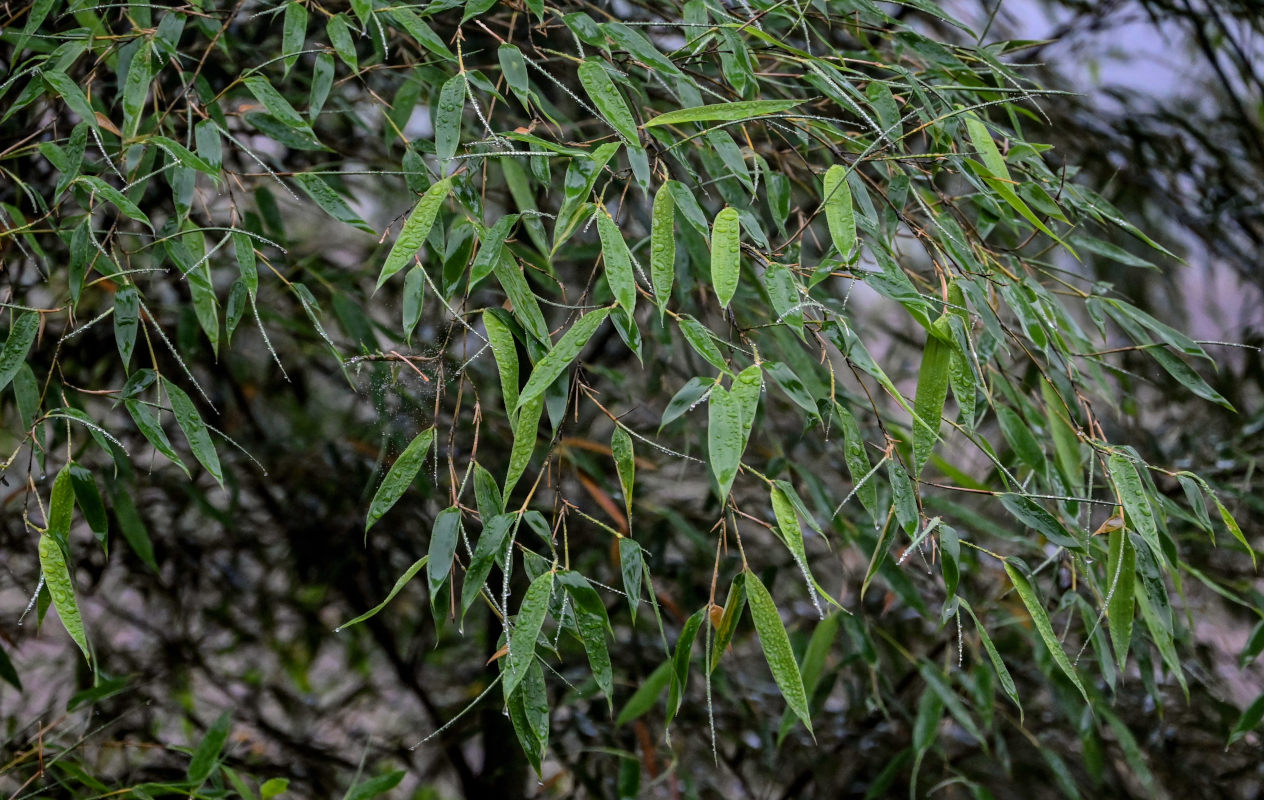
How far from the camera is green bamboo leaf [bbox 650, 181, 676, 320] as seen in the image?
52 centimetres

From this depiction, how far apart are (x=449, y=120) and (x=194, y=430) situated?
230 mm

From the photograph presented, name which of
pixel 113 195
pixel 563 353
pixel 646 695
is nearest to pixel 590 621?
pixel 563 353

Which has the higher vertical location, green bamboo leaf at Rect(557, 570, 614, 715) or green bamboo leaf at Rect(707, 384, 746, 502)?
green bamboo leaf at Rect(707, 384, 746, 502)

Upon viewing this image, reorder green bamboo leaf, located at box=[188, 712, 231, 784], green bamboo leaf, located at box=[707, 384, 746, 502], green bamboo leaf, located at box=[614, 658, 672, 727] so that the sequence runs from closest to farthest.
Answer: green bamboo leaf, located at box=[707, 384, 746, 502]
green bamboo leaf, located at box=[188, 712, 231, 784]
green bamboo leaf, located at box=[614, 658, 672, 727]

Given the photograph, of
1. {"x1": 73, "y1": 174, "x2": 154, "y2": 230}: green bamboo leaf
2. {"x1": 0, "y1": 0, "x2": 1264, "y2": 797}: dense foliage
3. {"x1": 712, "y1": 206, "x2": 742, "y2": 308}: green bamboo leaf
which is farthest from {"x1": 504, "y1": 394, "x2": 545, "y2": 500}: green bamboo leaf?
{"x1": 73, "y1": 174, "x2": 154, "y2": 230}: green bamboo leaf

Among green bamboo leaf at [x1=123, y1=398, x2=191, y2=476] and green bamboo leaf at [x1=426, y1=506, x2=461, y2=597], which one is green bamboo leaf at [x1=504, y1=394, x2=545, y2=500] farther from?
green bamboo leaf at [x1=123, y1=398, x2=191, y2=476]

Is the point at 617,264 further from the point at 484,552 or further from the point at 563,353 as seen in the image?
the point at 484,552

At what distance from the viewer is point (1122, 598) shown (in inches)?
24.5

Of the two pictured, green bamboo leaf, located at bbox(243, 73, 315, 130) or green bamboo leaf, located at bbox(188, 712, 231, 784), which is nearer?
green bamboo leaf, located at bbox(243, 73, 315, 130)

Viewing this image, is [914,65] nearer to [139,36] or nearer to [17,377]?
[139,36]

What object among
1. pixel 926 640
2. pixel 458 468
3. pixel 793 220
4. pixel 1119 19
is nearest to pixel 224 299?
pixel 458 468

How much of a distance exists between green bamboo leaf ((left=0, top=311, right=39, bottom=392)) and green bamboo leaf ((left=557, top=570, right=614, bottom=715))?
0.33 metres

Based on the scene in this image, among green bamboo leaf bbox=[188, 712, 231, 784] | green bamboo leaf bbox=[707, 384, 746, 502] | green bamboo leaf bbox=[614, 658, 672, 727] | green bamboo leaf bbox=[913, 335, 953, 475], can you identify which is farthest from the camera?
green bamboo leaf bbox=[614, 658, 672, 727]

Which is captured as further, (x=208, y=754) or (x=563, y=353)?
(x=208, y=754)
